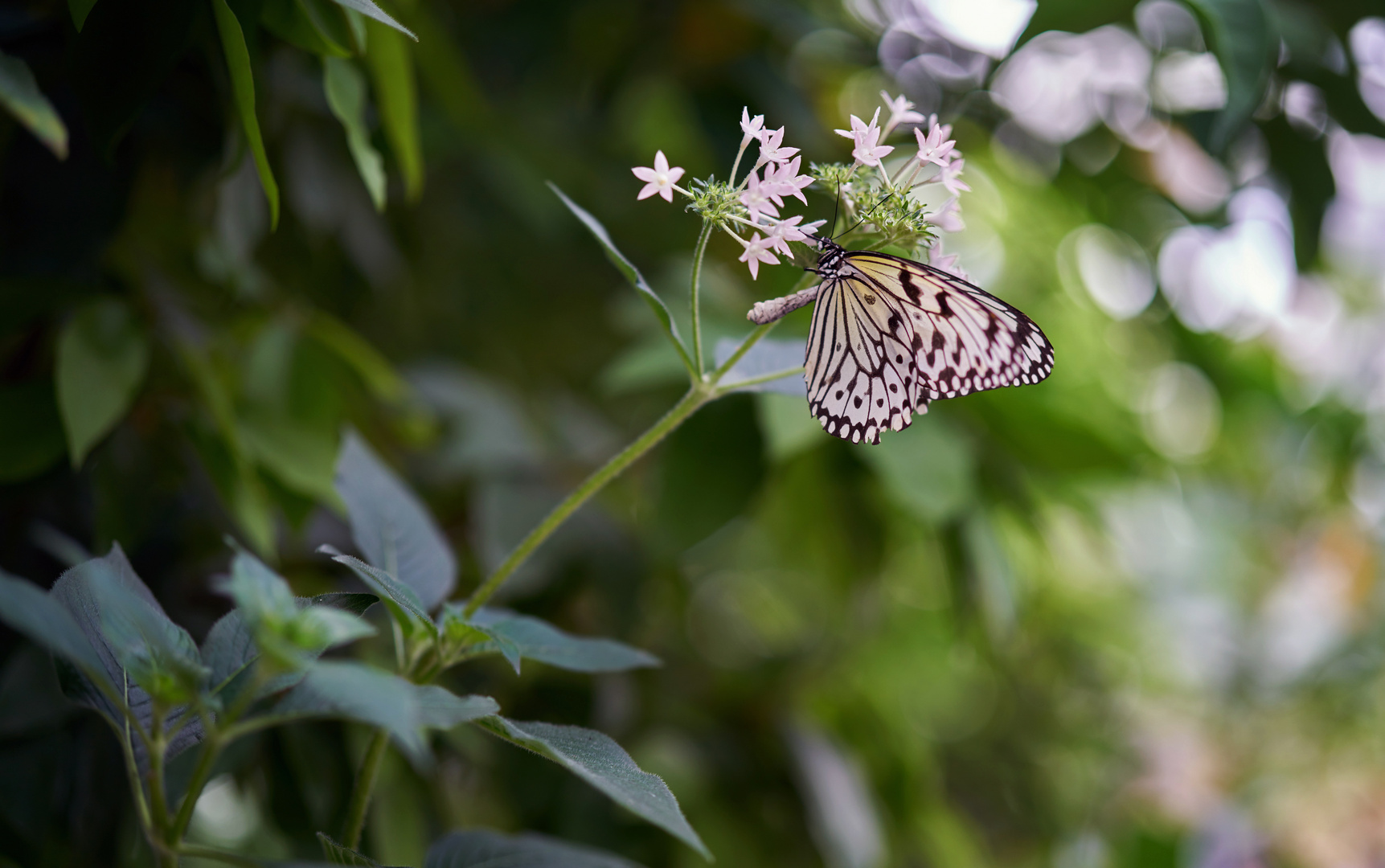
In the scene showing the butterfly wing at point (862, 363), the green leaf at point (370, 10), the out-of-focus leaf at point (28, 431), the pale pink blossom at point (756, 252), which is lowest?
the out-of-focus leaf at point (28, 431)

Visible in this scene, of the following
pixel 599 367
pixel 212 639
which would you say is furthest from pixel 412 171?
pixel 599 367

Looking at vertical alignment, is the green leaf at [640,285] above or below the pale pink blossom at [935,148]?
below

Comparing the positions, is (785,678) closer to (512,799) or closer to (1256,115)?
(512,799)

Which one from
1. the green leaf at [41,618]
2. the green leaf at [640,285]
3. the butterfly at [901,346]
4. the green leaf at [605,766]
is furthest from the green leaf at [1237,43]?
the green leaf at [41,618]

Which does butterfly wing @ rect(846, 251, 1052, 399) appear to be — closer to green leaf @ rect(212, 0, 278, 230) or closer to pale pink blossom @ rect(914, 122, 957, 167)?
pale pink blossom @ rect(914, 122, 957, 167)

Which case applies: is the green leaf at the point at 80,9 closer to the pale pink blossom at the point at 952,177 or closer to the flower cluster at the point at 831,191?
the flower cluster at the point at 831,191

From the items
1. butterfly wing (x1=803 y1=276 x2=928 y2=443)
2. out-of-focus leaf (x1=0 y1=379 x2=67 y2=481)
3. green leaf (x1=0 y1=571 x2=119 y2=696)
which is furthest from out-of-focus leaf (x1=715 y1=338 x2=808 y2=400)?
out-of-focus leaf (x1=0 y1=379 x2=67 y2=481)

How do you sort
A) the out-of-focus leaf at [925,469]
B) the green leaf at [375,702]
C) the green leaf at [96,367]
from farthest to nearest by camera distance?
1. the out-of-focus leaf at [925,469]
2. the green leaf at [96,367]
3. the green leaf at [375,702]
